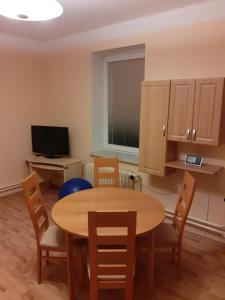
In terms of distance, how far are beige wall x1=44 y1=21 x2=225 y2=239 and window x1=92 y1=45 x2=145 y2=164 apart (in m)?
0.15

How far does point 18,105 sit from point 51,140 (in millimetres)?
823

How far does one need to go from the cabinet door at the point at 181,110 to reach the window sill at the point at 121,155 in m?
0.90

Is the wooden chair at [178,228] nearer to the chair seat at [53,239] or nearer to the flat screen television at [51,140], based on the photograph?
the chair seat at [53,239]

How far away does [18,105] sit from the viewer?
417 centimetres

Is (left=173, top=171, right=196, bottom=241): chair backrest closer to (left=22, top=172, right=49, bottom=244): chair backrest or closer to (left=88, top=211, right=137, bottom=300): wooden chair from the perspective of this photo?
(left=88, top=211, right=137, bottom=300): wooden chair

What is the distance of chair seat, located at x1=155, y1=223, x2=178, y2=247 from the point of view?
84.1 inches

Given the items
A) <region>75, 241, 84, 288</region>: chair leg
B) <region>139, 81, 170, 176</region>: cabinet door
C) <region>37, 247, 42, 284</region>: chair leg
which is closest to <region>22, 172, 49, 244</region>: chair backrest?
<region>37, 247, 42, 284</region>: chair leg

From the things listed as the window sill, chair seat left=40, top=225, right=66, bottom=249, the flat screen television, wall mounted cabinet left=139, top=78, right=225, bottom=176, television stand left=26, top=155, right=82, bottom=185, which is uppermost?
wall mounted cabinet left=139, top=78, right=225, bottom=176

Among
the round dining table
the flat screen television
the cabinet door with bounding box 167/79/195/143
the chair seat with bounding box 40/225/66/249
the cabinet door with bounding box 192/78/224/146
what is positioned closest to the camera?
the round dining table

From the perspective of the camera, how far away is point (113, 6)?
270 centimetres

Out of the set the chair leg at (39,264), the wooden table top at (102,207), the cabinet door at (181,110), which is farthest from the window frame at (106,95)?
the chair leg at (39,264)

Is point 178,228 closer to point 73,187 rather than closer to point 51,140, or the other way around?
point 73,187

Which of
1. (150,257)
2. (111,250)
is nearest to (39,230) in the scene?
(111,250)

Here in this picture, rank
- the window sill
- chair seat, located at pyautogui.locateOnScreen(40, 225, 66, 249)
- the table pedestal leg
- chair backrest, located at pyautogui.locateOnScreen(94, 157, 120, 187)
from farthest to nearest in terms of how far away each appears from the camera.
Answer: the window sill < chair backrest, located at pyautogui.locateOnScreen(94, 157, 120, 187) < chair seat, located at pyautogui.locateOnScreen(40, 225, 66, 249) < the table pedestal leg
